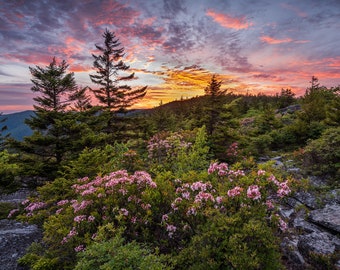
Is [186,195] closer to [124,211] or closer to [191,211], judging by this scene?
[191,211]

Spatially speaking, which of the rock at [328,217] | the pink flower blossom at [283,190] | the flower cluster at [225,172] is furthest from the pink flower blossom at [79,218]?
the rock at [328,217]

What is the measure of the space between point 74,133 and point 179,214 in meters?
8.81

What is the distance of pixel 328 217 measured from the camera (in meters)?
5.23

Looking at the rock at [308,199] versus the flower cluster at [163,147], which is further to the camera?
the flower cluster at [163,147]

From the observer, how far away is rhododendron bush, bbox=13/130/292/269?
3021 millimetres

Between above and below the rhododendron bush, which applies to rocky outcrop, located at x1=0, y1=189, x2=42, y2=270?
below

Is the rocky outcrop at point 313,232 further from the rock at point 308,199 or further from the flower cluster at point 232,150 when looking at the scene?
the flower cluster at point 232,150

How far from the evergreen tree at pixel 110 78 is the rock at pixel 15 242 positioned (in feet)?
44.5

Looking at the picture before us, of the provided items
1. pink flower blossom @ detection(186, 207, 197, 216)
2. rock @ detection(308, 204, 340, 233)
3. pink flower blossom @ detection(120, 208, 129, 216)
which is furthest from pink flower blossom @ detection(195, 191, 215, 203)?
rock @ detection(308, 204, 340, 233)

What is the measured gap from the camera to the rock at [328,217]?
4.90 meters

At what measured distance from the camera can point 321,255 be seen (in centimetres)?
402

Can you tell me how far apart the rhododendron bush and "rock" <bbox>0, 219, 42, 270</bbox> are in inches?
67.8

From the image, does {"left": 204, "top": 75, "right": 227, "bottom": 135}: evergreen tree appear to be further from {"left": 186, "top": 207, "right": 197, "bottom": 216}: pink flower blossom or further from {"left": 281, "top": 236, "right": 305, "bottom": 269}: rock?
{"left": 186, "top": 207, "right": 197, "bottom": 216}: pink flower blossom

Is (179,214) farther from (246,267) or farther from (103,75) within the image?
(103,75)
